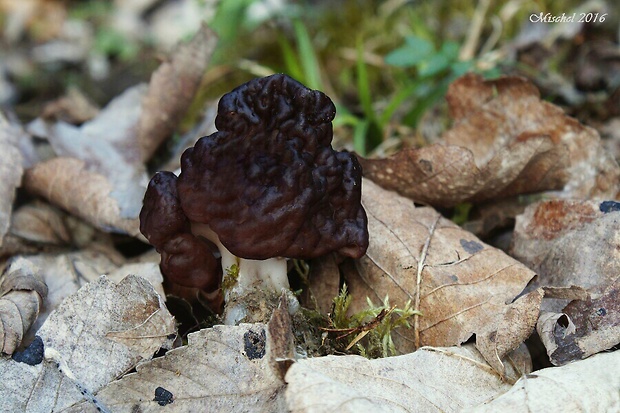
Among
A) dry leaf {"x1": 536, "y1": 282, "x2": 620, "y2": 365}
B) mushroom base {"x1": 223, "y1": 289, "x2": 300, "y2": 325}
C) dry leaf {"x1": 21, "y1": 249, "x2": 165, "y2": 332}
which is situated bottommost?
dry leaf {"x1": 21, "y1": 249, "x2": 165, "y2": 332}

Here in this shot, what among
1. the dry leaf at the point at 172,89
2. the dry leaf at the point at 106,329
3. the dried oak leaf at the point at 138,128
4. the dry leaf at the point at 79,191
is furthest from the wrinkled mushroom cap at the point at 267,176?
the dry leaf at the point at 172,89

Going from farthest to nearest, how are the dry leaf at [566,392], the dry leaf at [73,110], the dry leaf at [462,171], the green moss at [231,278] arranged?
→ the dry leaf at [73,110] → the dry leaf at [462,171] → the green moss at [231,278] → the dry leaf at [566,392]

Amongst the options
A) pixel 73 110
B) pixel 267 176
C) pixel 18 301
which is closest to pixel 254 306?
pixel 267 176

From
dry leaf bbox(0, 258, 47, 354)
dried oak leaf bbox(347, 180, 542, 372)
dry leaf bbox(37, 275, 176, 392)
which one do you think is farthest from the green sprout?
dry leaf bbox(0, 258, 47, 354)

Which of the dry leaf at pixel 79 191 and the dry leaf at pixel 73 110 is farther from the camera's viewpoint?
the dry leaf at pixel 73 110

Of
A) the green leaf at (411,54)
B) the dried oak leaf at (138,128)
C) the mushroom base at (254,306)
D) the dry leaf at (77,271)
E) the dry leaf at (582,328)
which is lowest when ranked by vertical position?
the dry leaf at (77,271)

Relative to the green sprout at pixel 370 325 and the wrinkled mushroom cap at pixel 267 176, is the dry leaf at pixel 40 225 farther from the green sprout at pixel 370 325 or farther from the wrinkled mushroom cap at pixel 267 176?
the green sprout at pixel 370 325

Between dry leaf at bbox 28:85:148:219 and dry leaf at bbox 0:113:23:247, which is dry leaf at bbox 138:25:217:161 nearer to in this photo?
dry leaf at bbox 28:85:148:219

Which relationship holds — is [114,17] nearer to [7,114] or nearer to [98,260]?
[7,114]
